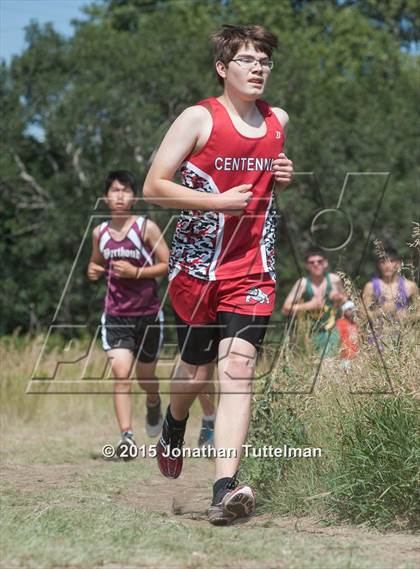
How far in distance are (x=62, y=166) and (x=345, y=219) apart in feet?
17.6

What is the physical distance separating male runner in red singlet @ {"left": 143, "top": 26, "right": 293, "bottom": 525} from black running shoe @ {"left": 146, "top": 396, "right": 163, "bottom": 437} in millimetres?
3227

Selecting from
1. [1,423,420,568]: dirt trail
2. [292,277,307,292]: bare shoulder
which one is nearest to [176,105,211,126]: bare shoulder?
[1,423,420,568]: dirt trail

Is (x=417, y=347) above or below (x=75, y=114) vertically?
below

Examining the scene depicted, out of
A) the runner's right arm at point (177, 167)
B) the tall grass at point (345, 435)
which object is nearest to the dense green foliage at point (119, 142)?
the tall grass at point (345, 435)

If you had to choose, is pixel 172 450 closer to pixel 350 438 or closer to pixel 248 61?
pixel 350 438

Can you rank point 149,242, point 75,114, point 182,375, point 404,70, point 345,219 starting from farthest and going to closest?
point 404,70
point 345,219
point 75,114
point 149,242
point 182,375

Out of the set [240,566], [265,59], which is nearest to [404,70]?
[265,59]

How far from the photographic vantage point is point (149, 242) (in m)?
8.79

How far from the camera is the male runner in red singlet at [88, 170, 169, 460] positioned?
8.71 m

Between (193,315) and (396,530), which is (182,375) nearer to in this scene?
(193,315)

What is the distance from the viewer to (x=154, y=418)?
9.12 m

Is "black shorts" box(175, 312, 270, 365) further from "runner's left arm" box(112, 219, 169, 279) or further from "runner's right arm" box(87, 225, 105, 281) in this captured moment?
"runner's right arm" box(87, 225, 105, 281)

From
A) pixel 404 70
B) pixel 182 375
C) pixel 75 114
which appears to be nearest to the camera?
pixel 182 375

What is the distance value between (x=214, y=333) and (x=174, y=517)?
98 cm
